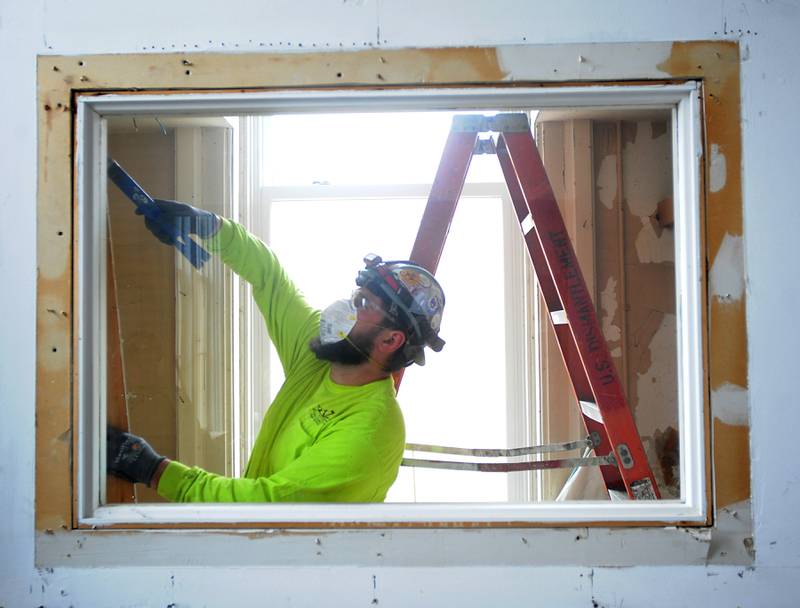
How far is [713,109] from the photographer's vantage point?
48.4 inches

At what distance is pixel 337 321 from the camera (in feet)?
5.74

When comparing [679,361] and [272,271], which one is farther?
[272,271]

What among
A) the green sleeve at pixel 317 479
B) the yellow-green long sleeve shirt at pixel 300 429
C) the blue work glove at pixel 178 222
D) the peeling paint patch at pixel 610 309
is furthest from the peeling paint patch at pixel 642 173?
the blue work glove at pixel 178 222

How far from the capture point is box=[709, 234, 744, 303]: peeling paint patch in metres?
1.22

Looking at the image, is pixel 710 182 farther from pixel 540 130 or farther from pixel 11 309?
pixel 11 309

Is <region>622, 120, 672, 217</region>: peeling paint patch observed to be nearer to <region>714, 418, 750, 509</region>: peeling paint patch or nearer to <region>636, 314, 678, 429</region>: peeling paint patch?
<region>636, 314, 678, 429</region>: peeling paint patch

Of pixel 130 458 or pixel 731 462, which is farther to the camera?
pixel 130 458

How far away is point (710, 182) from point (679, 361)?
40 cm

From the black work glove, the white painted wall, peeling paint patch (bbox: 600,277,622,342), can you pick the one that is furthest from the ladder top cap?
the black work glove

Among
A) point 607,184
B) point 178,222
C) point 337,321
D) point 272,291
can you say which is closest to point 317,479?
point 337,321

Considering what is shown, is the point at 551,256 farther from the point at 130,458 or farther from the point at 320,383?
the point at 130,458

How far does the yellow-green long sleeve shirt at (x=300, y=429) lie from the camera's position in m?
1.43

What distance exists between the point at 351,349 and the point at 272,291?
40 centimetres

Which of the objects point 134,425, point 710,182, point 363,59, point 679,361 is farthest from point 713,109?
point 134,425
